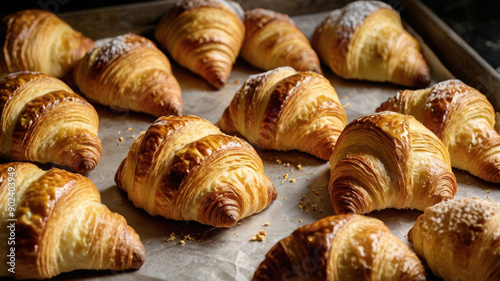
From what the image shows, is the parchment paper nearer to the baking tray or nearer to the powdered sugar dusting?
the baking tray

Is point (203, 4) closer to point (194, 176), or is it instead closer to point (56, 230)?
point (194, 176)

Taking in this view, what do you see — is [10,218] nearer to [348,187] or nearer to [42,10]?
[348,187]

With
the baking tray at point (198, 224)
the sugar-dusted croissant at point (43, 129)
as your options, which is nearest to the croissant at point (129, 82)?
the baking tray at point (198, 224)

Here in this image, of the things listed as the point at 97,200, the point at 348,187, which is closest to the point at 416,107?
the point at 348,187

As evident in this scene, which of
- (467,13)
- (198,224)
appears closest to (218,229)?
(198,224)

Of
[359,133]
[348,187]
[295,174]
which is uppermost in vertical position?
[359,133]

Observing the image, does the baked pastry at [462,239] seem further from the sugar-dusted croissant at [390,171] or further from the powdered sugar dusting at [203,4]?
the powdered sugar dusting at [203,4]

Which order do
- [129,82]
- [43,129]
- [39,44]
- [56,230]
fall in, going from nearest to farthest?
[56,230], [43,129], [129,82], [39,44]

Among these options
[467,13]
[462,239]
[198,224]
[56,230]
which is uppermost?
[467,13]
